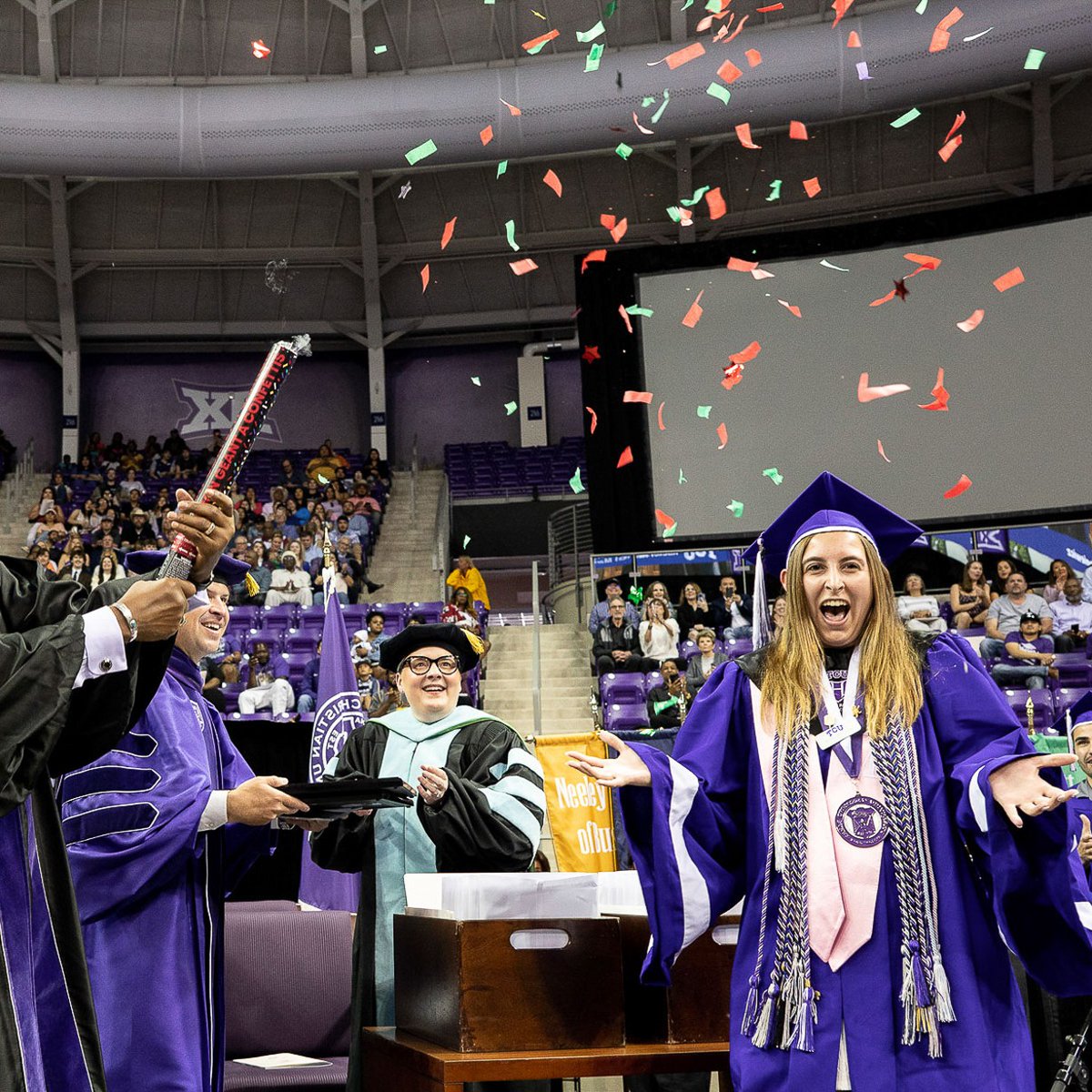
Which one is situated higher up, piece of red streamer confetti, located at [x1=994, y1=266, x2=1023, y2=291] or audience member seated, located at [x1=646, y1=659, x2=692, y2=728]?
piece of red streamer confetti, located at [x1=994, y1=266, x2=1023, y2=291]

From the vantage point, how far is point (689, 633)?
12.4 m

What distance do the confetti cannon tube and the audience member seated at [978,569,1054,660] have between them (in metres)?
9.97

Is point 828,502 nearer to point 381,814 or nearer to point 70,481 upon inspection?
point 381,814

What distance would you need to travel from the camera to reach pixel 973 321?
13.5 metres

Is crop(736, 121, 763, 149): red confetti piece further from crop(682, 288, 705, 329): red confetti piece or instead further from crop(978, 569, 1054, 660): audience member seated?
crop(978, 569, 1054, 660): audience member seated

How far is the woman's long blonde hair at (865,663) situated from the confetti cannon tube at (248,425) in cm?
114

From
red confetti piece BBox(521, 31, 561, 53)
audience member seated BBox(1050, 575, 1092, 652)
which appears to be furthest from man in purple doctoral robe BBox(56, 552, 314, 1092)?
red confetti piece BBox(521, 31, 561, 53)

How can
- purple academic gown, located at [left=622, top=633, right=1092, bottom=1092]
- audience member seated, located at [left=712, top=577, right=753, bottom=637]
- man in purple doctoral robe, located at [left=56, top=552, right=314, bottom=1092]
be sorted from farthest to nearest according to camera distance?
audience member seated, located at [left=712, top=577, right=753, bottom=637]
man in purple doctoral robe, located at [left=56, top=552, right=314, bottom=1092]
purple academic gown, located at [left=622, top=633, right=1092, bottom=1092]

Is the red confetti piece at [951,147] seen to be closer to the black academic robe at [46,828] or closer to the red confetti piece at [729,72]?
the red confetti piece at [729,72]

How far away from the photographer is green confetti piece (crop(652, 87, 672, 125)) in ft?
52.4

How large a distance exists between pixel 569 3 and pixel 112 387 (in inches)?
411

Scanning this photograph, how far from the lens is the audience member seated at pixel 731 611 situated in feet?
41.8

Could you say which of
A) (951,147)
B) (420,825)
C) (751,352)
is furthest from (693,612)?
(951,147)

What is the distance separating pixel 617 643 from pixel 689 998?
9.63m
